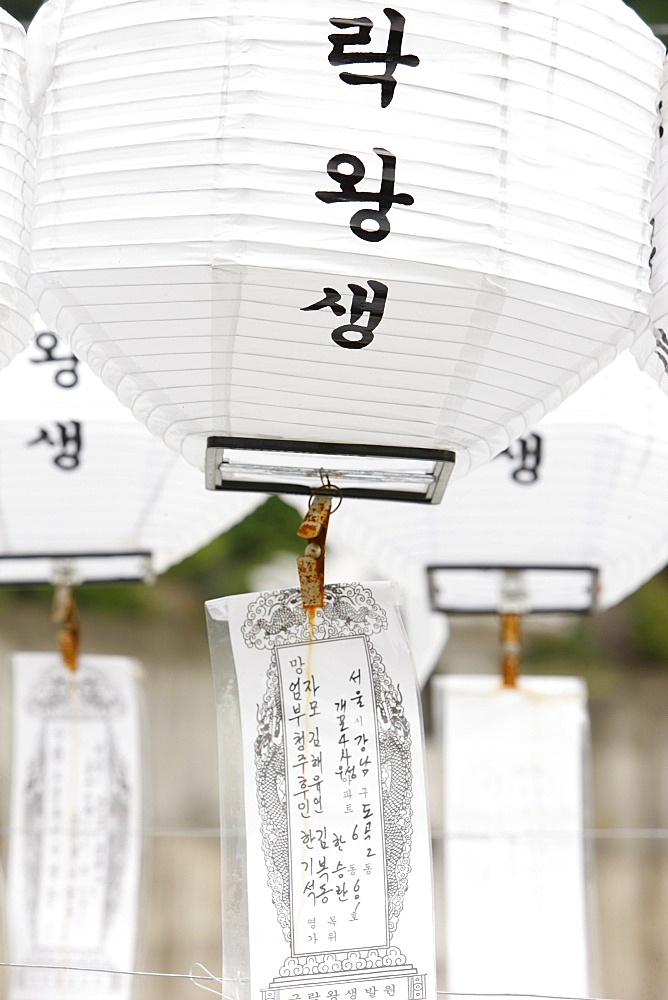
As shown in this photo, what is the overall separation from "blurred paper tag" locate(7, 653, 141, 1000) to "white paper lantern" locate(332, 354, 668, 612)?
288 millimetres

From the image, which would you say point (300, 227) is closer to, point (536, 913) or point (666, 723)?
point (536, 913)

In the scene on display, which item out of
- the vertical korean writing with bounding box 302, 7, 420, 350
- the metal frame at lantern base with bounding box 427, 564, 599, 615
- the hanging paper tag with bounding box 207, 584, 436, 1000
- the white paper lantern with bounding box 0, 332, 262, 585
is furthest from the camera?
the metal frame at lantern base with bounding box 427, 564, 599, 615

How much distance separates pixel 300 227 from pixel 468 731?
752 millimetres

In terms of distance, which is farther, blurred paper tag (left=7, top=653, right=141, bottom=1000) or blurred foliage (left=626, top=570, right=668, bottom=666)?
blurred foliage (left=626, top=570, right=668, bottom=666)

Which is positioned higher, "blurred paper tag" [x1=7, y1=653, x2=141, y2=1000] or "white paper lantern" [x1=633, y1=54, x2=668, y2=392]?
"white paper lantern" [x1=633, y1=54, x2=668, y2=392]

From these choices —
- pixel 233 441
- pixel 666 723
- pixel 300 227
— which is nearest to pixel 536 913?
pixel 233 441

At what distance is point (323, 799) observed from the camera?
1.98 feet

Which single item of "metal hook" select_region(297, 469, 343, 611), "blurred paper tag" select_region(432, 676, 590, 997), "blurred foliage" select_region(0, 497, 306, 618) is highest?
"blurred foliage" select_region(0, 497, 306, 618)

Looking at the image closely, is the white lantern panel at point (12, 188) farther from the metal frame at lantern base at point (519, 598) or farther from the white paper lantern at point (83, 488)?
the metal frame at lantern base at point (519, 598)

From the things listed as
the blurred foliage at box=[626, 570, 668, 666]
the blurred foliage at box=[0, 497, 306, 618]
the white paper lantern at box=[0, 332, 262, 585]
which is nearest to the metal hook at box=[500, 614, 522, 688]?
the white paper lantern at box=[0, 332, 262, 585]

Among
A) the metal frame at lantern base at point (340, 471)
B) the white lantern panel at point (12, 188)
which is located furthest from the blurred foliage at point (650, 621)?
the white lantern panel at point (12, 188)

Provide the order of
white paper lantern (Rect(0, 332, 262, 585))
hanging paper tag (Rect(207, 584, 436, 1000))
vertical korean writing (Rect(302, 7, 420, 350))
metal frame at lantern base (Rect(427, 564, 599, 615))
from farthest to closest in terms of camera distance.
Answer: metal frame at lantern base (Rect(427, 564, 599, 615)), white paper lantern (Rect(0, 332, 262, 585)), hanging paper tag (Rect(207, 584, 436, 1000)), vertical korean writing (Rect(302, 7, 420, 350))

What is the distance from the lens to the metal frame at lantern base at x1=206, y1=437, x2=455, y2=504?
579 millimetres

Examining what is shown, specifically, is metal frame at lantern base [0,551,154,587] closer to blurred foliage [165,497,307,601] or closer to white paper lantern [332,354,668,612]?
white paper lantern [332,354,668,612]
